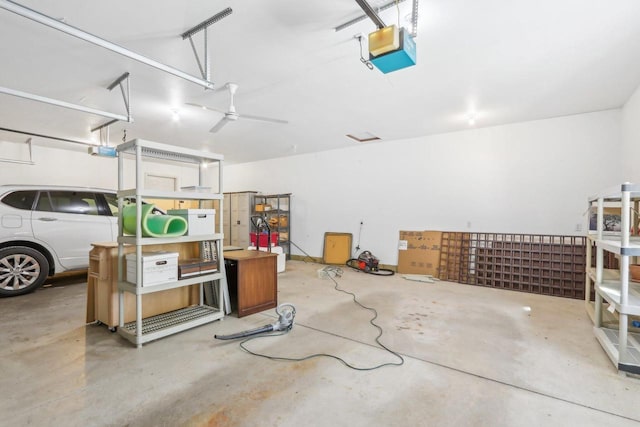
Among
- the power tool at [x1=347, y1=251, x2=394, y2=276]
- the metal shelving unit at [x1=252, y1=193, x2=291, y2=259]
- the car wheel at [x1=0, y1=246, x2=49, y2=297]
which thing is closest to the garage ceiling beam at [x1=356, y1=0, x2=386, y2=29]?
the power tool at [x1=347, y1=251, x2=394, y2=276]

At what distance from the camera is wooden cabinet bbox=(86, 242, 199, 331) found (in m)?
2.70

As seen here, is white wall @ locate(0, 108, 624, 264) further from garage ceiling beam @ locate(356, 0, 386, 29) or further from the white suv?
garage ceiling beam @ locate(356, 0, 386, 29)

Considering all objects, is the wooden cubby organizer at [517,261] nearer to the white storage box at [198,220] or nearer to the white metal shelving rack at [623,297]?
the white metal shelving rack at [623,297]

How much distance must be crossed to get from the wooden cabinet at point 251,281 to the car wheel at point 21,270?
274cm

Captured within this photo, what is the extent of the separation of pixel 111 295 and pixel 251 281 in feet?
4.23

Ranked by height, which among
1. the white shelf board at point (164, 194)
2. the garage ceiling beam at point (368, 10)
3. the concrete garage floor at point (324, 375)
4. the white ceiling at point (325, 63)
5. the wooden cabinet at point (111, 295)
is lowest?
the concrete garage floor at point (324, 375)

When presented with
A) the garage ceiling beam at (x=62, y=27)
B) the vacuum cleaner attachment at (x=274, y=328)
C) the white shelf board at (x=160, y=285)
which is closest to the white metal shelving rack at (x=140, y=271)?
the white shelf board at (x=160, y=285)

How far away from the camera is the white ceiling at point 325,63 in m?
2.14

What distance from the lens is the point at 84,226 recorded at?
14.0ft

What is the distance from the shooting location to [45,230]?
398 centimetres

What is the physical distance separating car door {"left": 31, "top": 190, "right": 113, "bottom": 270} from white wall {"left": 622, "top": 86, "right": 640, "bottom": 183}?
713 centimetres

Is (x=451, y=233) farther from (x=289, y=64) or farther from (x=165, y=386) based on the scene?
(x=165, y=386)

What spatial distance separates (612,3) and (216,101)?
12.6ft

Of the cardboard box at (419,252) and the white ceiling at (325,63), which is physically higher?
the white ceiling at (325,63)
